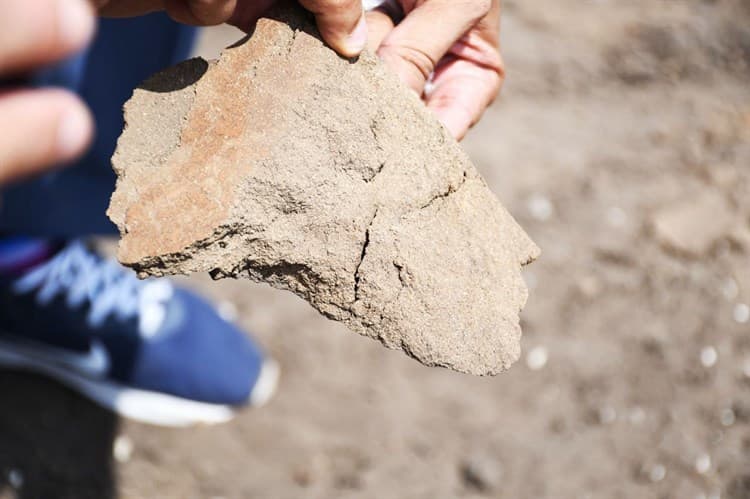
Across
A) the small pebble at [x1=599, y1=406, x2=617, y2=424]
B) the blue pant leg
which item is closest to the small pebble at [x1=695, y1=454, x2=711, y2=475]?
the small pebble at [x1=599, y1=406, x2=617, y2=424]

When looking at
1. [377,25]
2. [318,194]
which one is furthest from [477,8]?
[318,194]

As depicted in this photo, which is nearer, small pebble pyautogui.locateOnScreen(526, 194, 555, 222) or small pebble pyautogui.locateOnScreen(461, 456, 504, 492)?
small pebble pyautogui.locateOnScreen(461, 456, 504, 492)

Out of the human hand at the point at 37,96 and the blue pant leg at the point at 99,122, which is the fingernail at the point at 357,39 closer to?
the human hand at the point at 37,96

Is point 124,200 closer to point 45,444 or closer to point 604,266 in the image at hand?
point 45,444

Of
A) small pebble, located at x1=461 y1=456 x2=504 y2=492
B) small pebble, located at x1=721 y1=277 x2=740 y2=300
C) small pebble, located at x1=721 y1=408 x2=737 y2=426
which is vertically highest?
small pebble, located at x1=721 y1=277 x2=740 y2=300

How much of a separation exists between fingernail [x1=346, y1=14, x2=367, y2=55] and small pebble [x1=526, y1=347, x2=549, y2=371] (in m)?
1.44

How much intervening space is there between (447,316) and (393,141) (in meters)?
0.28

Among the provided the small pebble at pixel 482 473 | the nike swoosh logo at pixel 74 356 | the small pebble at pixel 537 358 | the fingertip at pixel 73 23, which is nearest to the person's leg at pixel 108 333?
the nike swoosh logo at pixel 74 356

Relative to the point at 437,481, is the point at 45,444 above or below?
below

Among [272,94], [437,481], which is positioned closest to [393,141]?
[272,94]

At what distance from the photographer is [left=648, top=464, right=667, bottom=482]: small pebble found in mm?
2186

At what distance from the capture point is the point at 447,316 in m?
1.19

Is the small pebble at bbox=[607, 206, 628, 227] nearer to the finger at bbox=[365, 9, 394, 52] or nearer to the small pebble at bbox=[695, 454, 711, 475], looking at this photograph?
the small pebble at bbox=[695, 454, 711, 475]

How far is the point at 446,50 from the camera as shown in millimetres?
1503
